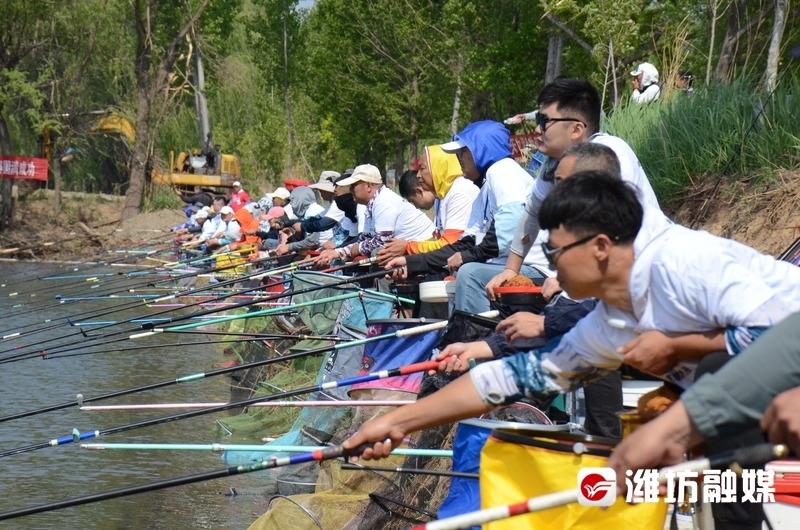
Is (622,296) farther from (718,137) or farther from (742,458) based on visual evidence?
(718,137)

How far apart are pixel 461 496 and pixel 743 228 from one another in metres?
3.58

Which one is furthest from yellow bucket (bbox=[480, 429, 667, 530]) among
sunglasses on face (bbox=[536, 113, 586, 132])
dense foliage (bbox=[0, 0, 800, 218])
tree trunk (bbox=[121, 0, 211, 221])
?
tree trunk (bbox=[121, 0, 211, 221])

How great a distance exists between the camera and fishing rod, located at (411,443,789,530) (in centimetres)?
244

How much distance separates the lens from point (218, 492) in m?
7.43

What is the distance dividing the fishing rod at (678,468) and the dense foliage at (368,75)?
4796mm

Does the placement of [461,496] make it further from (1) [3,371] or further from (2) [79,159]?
(2) [79,159]

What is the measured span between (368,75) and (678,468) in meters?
27.1

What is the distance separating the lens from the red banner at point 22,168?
29.6 m

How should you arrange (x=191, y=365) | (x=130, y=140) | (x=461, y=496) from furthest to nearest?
(x=130, y=140)
(x=191, y=365)
(x=461, y=496)

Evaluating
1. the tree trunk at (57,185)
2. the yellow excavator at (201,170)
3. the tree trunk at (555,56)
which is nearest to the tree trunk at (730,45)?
the tree trunk at (555,56)

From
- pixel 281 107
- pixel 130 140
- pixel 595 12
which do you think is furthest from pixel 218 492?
pixel 281 107

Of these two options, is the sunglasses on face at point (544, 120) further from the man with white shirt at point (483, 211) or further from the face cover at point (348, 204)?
the face cover at point (348, 204)

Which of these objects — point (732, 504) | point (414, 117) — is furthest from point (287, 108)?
point (732, 504)

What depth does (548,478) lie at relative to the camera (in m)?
3.30
